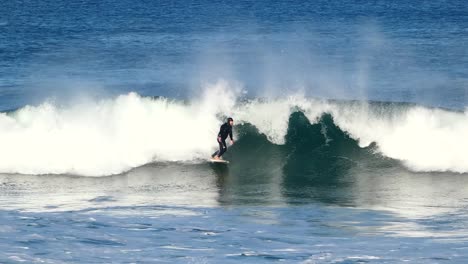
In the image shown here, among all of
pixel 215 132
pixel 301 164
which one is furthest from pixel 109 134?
pixel 301 164

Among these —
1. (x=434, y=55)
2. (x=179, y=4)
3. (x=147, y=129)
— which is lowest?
(x=147, y=129)

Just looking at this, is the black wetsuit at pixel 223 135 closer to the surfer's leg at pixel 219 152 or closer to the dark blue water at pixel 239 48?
the surfer's leg at pixel 219 152

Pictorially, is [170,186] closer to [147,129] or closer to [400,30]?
[147,129]

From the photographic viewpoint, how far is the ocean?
1792cm

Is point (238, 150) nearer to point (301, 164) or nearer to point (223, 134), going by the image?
point (301, 164)

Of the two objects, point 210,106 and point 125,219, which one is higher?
point 210,106

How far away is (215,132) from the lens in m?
27.6

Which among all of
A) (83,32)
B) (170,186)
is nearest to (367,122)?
(170,186)

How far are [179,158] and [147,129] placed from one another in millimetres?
1905

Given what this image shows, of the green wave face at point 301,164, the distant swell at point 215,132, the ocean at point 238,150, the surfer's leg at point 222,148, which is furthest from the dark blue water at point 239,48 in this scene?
the surfer's leg at point 222,148

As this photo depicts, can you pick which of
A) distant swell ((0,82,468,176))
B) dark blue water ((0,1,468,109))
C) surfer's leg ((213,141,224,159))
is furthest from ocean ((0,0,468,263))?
surfer's leg ((213,141,224,159))

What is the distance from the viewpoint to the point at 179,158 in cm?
2662

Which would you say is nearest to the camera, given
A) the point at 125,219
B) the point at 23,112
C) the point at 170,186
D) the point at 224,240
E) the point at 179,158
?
the point at 224,240

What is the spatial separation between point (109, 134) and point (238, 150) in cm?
369
